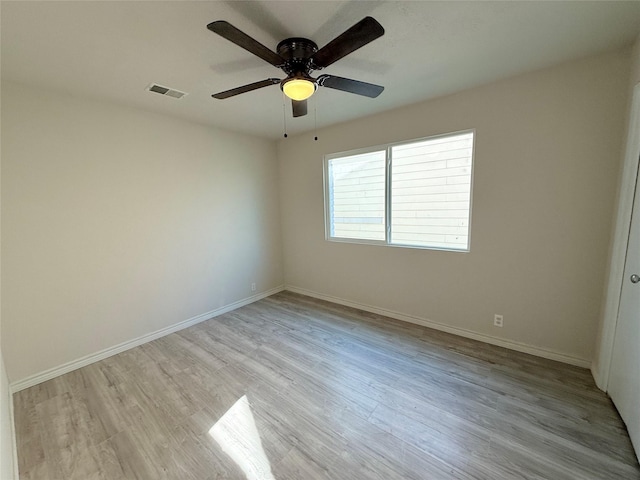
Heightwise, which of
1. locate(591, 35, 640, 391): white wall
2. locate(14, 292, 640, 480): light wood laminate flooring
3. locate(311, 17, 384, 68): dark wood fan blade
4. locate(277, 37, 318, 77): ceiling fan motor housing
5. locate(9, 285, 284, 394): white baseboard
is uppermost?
locate(277, 37, 318, 77): ceiling fan motor housing

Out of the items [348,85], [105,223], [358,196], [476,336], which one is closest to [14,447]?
[105,223]

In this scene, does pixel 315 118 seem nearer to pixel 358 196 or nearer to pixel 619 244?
pixel 358 196

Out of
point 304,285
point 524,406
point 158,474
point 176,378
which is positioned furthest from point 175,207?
point 524,406

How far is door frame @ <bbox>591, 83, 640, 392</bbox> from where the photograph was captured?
1713mm

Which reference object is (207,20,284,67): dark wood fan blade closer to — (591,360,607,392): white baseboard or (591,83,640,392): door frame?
(591,83,640,392): door frame

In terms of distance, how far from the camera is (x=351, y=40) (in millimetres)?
1313

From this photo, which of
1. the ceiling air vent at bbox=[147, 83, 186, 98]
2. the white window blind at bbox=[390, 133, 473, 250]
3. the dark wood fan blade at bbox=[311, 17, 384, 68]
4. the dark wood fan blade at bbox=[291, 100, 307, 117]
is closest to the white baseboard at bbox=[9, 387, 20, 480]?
the ceiling air vent at bbox=[147, 83, 186, 98]

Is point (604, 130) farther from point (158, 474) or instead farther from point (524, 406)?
point (158, 474)

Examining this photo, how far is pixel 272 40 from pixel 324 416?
101 inches

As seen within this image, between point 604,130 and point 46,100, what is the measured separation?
4.53 meters

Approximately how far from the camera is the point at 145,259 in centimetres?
286

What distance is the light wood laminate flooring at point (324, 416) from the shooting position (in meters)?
1.47

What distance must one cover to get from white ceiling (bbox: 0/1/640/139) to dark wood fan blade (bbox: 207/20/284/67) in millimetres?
228

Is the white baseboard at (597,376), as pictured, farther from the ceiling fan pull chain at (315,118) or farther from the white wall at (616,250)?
the ceiling fan pull chain at (315,118)
